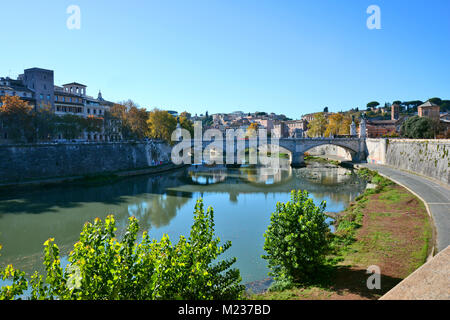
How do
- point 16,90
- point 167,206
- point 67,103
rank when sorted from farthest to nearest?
point 67,103 < point 16,90 < point 167,206

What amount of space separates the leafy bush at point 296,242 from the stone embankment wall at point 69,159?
26094 millimetres

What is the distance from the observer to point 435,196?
1931cm

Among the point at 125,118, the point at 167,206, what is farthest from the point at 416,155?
the point at 125,118

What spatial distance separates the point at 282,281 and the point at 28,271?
9304 mm

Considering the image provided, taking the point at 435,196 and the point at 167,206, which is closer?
the point at 435,196

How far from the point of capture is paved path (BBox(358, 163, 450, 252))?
40.9ft

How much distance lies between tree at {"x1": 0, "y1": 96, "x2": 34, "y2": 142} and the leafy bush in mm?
29986

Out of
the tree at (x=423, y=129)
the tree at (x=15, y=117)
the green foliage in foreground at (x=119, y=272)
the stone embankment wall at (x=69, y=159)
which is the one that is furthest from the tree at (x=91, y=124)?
the tree at (x=423, y=129)

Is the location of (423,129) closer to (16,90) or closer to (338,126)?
(338,126)

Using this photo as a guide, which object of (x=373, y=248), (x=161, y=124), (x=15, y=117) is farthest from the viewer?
(x=161, y=124)

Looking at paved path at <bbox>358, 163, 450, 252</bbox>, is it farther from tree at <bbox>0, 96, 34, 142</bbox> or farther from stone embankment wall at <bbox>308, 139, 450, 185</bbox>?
tree at <bbox>0, 96, 34, 142</bbox>

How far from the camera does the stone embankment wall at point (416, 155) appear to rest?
24.6m

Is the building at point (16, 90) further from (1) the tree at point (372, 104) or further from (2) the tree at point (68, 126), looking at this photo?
(1) the tree at point (372, 104)

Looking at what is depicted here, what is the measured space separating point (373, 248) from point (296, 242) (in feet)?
15.6
